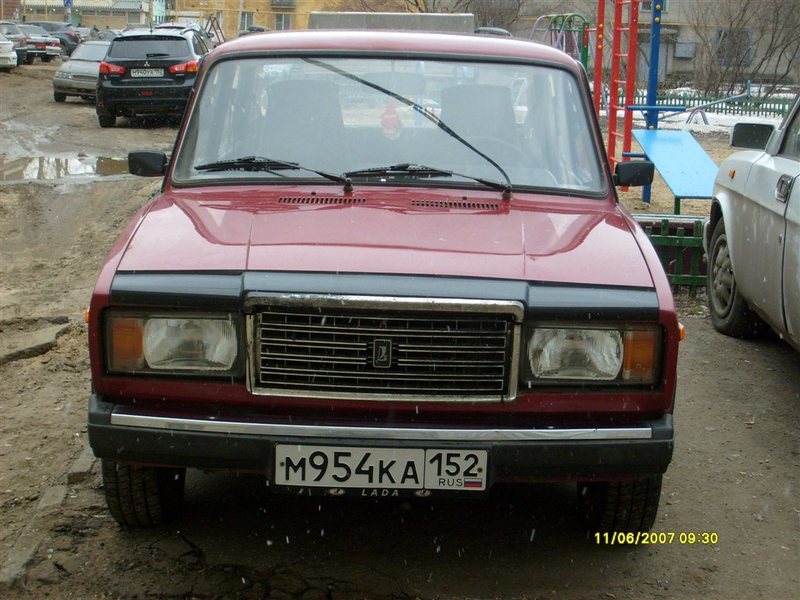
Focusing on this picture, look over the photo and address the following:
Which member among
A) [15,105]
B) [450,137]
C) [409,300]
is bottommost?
[15,105]

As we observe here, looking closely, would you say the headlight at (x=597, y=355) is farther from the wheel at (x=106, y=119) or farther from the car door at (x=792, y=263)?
the wheel at (x=106, y=119)

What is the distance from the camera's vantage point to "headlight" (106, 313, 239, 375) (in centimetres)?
319

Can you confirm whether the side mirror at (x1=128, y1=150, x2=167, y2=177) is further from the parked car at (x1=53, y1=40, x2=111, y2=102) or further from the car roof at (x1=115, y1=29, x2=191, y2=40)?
the parked car at (x1=53, y1=40, x2=111, y2=102)

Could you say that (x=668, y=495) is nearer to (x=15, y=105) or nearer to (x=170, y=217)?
(x=170, y=217)

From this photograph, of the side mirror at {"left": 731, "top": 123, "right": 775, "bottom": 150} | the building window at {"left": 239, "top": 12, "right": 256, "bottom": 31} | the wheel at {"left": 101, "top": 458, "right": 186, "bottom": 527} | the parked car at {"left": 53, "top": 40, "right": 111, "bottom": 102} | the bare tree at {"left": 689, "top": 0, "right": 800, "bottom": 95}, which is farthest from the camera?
the building window at {"left": 239, "top": 12, "right": 256, "bottom": 31}

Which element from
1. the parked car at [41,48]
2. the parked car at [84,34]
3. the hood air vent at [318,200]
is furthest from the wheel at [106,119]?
the parked car at [84,34]

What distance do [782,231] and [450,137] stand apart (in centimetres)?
187

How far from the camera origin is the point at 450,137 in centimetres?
420

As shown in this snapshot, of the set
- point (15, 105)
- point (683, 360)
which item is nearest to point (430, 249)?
point (683, 360)

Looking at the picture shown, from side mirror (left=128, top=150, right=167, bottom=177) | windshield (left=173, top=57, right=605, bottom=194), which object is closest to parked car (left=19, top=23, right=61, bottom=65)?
side mirror (left=128, top=150, right=167, bottom=177)

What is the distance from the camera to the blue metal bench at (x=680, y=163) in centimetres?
953

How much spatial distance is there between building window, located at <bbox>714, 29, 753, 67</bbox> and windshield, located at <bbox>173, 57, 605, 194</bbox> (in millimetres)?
26835

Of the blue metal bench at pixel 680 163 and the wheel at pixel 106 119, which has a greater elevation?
the blue metal bench at pixel 680 163

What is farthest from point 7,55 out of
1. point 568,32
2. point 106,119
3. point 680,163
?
point 680,163
